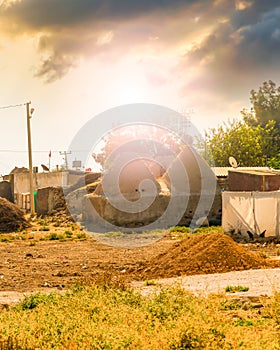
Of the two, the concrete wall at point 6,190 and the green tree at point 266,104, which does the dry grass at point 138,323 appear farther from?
the green tree at point 266,104

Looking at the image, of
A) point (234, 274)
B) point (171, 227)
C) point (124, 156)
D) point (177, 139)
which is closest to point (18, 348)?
point (234, 274)

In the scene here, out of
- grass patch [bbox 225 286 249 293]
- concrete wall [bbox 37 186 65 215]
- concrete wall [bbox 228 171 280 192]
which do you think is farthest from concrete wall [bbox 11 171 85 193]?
grass patch [bbox 225 286 249 293]

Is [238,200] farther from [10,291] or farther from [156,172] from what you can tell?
[156,172]

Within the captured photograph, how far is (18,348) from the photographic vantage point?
7.65 m

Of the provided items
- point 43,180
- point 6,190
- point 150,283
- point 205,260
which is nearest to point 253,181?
point 205,260

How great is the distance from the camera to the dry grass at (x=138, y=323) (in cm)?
712

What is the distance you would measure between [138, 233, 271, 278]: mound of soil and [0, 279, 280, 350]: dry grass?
490 centimetres

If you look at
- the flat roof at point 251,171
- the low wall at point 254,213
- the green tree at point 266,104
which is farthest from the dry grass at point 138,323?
the green tree at point 266,104

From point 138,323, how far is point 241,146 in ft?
170

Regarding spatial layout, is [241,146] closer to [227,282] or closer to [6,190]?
[6,190]

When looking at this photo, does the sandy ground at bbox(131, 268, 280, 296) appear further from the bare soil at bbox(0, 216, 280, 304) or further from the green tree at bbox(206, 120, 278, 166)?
the green tree at bbox(206, 120, 278, 166)

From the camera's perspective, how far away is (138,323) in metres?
8.14

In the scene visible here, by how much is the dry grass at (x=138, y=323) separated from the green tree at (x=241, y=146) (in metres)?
48.5

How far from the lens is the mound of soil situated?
15.8 m
